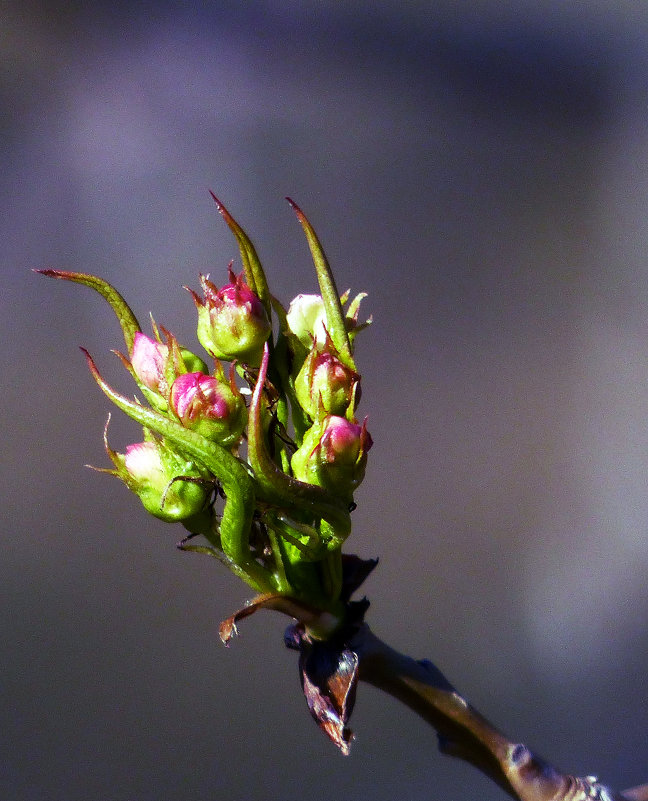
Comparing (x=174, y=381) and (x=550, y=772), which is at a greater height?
(x=174, y=381)

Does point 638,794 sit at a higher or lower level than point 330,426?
lower

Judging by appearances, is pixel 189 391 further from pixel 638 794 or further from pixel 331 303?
pixel 638 794

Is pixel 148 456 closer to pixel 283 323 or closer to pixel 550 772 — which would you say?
pixel 283 323

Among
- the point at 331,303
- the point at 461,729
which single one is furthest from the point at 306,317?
the point at 461,729

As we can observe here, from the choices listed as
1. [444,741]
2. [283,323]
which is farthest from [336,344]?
[444,741]

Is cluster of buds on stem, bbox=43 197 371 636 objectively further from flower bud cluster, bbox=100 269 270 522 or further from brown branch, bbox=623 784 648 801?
brown branch, bbox=623 784 648 801
